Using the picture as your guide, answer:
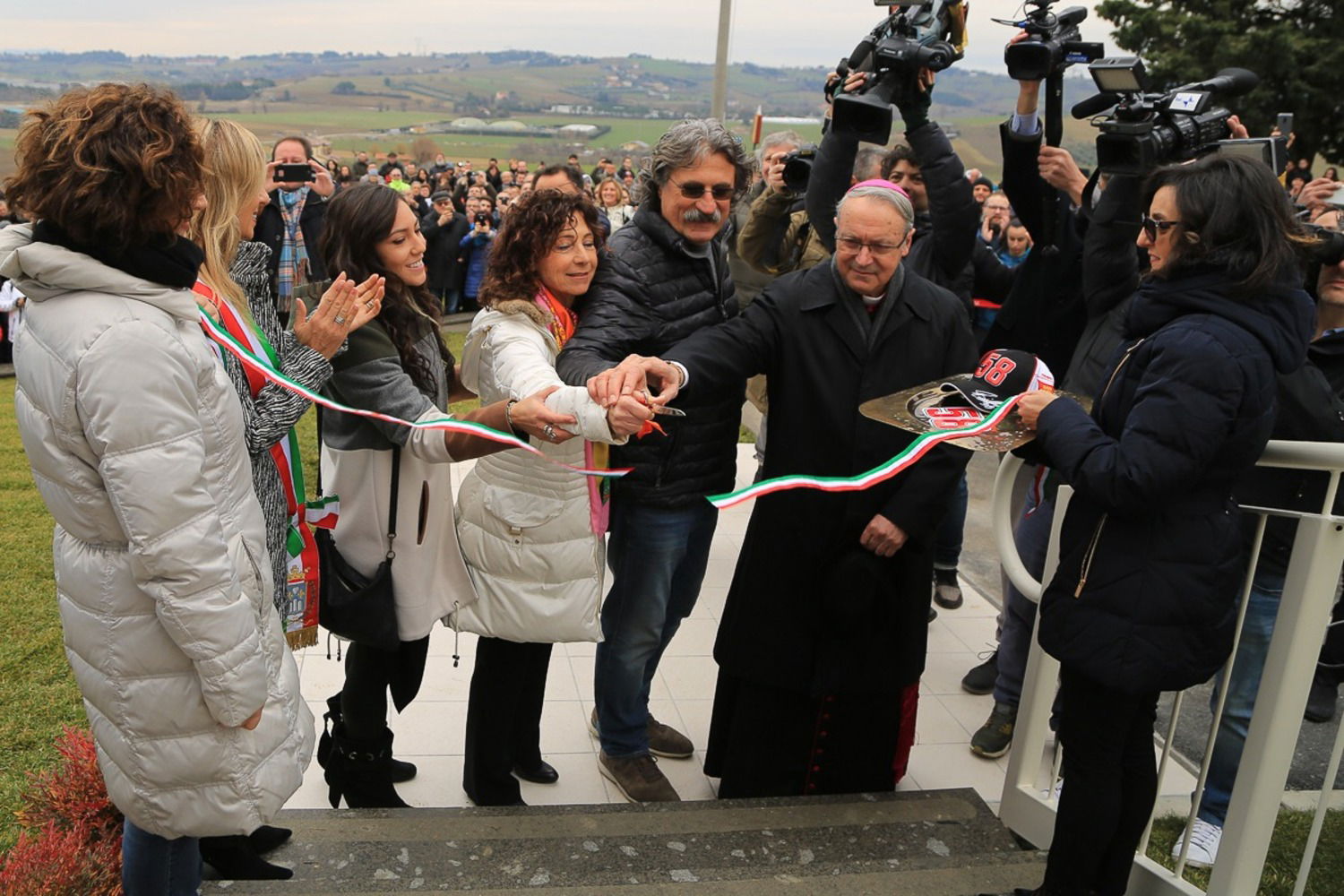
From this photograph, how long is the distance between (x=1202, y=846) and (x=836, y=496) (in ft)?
4.86

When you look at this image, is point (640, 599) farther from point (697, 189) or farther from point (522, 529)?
point (697, 189)

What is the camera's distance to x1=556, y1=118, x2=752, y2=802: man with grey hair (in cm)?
322

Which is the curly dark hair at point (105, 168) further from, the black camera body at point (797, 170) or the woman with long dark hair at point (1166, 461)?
the black camera body at point (797, 170)

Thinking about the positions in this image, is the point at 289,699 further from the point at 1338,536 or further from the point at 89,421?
the point at 1338,536

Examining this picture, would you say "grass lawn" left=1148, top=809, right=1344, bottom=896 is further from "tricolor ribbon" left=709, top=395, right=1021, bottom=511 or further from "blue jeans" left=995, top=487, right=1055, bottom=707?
"tricolor ribbon" left=709, top=395, right=1021, bottom=511

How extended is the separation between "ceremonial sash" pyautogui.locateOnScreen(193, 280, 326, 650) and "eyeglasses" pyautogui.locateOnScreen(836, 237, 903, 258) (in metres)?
1.53

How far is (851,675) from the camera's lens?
329 centimetres

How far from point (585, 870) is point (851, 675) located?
0.95 meters

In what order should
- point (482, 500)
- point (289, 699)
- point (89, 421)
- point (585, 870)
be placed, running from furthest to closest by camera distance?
point (482, 500) < point (585, 870) < point (289, 699) < point (89, 421)

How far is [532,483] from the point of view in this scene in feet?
10.0

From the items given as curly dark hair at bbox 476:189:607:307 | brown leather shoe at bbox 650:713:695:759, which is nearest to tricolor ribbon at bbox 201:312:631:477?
curly dark hair at bbox 476:189:607:307

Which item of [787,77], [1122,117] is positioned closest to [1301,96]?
[1122,117]

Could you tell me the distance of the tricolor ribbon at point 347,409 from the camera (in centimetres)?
254

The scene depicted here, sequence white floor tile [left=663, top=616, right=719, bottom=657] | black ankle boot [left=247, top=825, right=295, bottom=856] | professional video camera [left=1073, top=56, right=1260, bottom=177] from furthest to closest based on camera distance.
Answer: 1. white floor tile [left=663, top=616, right=719, bottom=657]
2. professional video camera [left=1073, top=56, right=1260, bottom=177]
3. black ankle boot [left=247, top=825, right=295, bottom=856]
